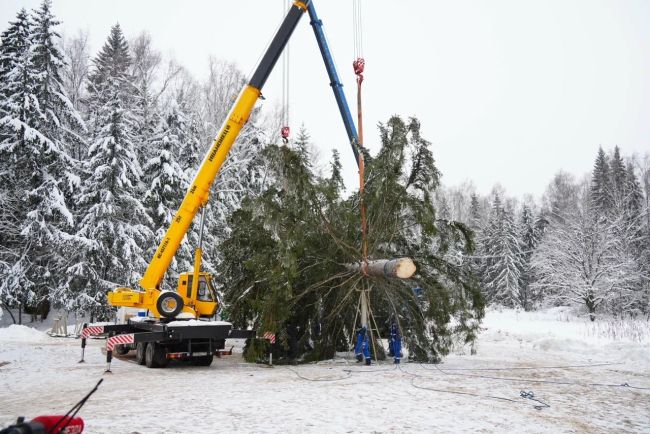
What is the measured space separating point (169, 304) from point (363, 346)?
4925 millimetres

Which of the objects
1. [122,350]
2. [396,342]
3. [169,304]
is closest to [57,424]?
Answer: [169,304]

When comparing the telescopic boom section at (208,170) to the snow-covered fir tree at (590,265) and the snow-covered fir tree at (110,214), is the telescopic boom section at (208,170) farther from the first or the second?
the snow-covered fir tree at (590,265)

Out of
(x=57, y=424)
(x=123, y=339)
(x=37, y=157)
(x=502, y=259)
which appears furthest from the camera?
(x=502, y=259)

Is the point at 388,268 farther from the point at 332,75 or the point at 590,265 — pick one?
the point at 590,265

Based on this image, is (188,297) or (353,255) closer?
(353,255)

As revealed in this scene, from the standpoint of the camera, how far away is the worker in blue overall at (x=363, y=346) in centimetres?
1189

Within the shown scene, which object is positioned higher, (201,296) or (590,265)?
(590,265)

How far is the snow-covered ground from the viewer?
6.32 meters

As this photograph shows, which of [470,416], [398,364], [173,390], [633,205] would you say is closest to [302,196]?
[398,364]

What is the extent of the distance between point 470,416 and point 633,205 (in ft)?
146

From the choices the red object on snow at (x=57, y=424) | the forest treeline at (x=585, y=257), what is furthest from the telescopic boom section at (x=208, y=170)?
the red object on snow at (x=57, y=424)

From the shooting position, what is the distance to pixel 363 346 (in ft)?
39.6

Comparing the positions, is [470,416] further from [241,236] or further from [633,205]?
[633,205]

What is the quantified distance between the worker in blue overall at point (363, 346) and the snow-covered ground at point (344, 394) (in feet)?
1.20
